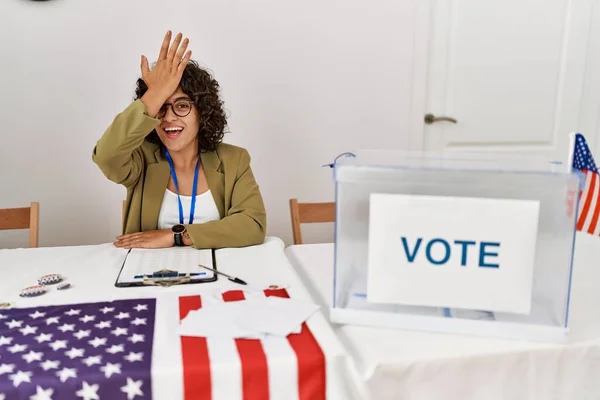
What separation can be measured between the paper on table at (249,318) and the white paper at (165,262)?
0.20 m

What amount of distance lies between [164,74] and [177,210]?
39 cm

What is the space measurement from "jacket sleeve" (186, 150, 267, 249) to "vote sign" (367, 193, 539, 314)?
0.58m

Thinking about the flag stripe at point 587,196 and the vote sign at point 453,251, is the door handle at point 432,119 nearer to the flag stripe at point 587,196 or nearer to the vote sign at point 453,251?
the flag stripe at point 587,196

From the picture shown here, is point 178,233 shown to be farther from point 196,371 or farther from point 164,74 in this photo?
point 196,371

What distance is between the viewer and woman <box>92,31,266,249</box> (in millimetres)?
1429

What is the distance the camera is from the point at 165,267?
125cm

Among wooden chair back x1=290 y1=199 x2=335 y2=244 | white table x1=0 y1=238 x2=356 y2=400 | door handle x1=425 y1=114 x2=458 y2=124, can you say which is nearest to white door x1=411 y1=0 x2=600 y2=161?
door handle x1=425 y1=114 x2=458 y2=124

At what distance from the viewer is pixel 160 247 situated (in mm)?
1443

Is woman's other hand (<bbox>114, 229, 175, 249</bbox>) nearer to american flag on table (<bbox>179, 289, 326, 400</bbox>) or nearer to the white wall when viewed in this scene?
american flag on table (<bbox>179, 289, 326, 400</bbox>)

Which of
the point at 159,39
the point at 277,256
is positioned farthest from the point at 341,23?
the point at 277,256

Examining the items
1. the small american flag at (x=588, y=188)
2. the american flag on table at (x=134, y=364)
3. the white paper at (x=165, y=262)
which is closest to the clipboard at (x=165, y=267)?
the white paper at (x=165, y=262)

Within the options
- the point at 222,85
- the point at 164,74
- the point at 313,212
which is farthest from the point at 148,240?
the point at 222,85

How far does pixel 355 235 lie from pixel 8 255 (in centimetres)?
97

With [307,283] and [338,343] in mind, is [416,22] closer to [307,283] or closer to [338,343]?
[307,283]
